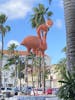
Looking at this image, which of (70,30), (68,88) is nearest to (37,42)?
(70,30)

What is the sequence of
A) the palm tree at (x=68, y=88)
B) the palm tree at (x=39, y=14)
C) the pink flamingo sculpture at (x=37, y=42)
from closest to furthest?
the palm tree at (x=68, y=88) < the pink flamingo sculpture at (x=37, y=42) < the palm tree at (x=39, y=14)

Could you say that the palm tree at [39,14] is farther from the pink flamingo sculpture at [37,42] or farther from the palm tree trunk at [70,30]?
the palm tree trunk at [70,30]

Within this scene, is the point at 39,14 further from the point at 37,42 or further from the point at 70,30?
the point at 70,30

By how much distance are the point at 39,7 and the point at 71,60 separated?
44.8 meters

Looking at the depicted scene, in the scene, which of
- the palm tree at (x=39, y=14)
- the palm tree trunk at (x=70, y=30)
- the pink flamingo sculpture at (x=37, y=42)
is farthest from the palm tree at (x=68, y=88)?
the palm tree at (x=39, y=14)

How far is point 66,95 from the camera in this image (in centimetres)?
1474

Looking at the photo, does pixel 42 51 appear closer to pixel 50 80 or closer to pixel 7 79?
pixel 50 80

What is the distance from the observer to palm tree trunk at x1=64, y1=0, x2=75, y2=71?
14.8 m

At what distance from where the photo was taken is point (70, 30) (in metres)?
14.8

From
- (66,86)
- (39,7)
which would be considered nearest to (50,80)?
(39,7)

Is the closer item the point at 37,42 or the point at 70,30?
the point at 70,30

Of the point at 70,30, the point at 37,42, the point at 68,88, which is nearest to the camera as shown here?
the point at 68,88

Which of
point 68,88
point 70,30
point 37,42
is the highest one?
point 37,42

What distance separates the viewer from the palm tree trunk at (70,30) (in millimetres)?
14776
